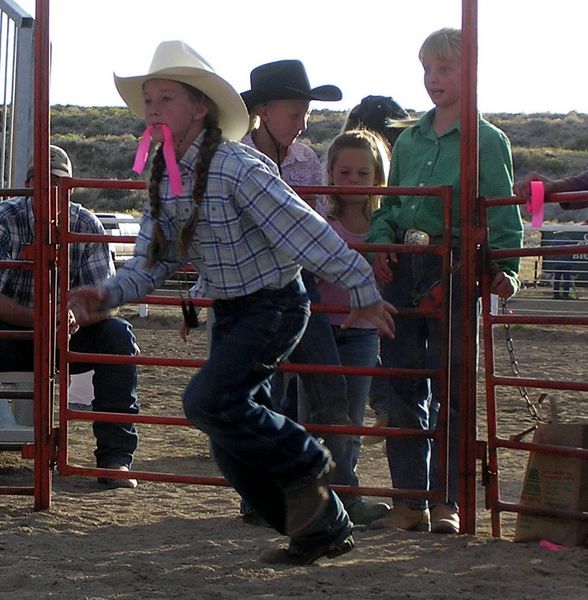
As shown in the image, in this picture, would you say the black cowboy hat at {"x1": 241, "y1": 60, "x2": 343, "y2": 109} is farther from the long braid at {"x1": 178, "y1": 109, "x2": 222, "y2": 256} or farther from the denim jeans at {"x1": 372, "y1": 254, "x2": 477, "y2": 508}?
the long braid at {"x1": 178, "y1": 109, "x2": 222, "y2": 256}

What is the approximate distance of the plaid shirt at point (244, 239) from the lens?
3.48m

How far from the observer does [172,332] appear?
12.6 meters

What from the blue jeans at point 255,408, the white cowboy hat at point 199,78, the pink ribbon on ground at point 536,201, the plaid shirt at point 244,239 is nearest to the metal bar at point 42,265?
the white cowboy hat at point 199,78

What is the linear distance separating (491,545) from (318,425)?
0.78 meters

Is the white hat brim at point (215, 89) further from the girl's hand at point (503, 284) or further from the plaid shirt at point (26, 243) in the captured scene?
the plaid shirt at point (26, 243)

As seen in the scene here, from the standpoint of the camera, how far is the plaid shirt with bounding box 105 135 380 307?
→ 137 inches

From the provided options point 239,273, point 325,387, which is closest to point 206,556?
point 325,387

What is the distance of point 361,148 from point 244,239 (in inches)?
54.5

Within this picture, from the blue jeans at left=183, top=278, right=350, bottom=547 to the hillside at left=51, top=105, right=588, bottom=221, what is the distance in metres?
38.9

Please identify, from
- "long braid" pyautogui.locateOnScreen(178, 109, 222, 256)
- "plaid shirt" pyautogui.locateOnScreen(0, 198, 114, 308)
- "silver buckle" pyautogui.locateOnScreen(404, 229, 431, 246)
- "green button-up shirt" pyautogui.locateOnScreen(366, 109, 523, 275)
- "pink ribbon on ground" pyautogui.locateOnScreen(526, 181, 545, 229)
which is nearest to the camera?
"long braid" pyautogui.locateOnScreen(178, 109, 222, 256)

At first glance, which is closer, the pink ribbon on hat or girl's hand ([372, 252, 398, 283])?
the pink ribbon on hat

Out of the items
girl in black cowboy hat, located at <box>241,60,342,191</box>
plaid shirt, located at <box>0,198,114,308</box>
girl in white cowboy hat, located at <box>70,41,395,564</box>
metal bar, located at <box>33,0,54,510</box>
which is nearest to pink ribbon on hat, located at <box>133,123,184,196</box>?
girl in white cowboy hat, located at <box>70,41,395,564</box>

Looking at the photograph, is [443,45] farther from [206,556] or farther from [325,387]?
[206,556]

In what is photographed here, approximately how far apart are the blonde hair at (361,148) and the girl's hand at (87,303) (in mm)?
1425
